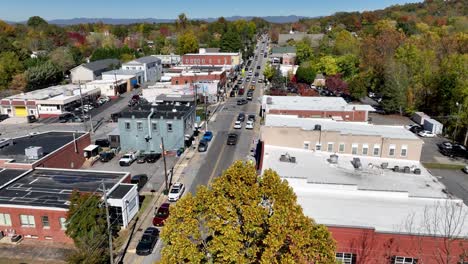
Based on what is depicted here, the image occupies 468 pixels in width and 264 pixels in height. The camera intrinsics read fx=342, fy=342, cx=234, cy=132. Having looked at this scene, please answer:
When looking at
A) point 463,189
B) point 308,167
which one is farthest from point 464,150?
point 308,167

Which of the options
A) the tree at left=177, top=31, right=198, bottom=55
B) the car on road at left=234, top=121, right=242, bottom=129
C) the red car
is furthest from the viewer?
the tree at left=177, top=31, right=198, bottom=55

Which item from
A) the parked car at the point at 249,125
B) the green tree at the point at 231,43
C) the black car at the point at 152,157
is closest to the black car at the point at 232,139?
the parked car at the point at 249,125

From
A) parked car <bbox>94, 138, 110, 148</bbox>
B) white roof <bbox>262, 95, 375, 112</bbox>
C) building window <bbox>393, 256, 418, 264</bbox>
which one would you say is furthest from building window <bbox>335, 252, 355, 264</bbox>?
parked car <bbox>94, 138, 110, 148</bbox>

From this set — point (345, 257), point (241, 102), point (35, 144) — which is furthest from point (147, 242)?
point (241, 102)

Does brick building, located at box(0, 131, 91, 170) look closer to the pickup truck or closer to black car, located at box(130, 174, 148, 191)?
the pickup truck

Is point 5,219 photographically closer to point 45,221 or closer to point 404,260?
point 45,221

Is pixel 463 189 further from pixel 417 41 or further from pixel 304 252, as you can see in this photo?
pixel 417 41
